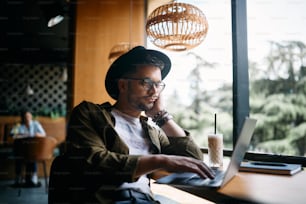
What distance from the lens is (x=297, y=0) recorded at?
5.08 ft

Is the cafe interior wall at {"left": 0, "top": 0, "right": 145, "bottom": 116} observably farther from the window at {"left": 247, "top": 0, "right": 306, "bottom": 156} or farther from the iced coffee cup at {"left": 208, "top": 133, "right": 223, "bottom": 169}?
the iced coffee cup at {"left": 208, "top": 133, "right": 223, "bottom": 169}

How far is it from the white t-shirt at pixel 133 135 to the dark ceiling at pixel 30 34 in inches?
97.8

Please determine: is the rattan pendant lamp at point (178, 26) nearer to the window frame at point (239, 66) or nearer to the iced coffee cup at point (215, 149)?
the window frame at point (239, 66)

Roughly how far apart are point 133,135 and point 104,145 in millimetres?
178

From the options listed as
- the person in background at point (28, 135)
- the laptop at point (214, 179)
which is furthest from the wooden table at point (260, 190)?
the person in background at point (28, 135)

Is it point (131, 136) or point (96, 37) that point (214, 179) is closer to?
point (131, 136)

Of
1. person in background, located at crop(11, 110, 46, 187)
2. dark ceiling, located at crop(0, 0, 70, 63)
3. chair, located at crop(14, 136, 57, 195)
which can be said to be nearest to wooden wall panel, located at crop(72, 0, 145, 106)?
dark ceiling, located at crop(0, 0, 70, 63)

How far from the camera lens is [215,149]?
1.20 meters

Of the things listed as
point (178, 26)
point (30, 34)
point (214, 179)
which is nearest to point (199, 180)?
point (214, 179)

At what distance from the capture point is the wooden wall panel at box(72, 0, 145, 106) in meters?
3.11

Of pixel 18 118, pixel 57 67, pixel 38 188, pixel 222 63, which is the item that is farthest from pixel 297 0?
pixel 57 67

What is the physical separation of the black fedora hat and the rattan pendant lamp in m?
0.36

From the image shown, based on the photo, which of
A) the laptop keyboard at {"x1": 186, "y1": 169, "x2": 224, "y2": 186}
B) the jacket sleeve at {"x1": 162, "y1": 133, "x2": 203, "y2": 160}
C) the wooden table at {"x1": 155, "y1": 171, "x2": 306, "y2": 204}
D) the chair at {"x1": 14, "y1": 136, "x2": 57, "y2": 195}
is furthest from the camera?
the chair at {"x1": 14, "y1": 136, "x2": 57, "y2": 195}

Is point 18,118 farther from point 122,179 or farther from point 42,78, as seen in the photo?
point 122,179
